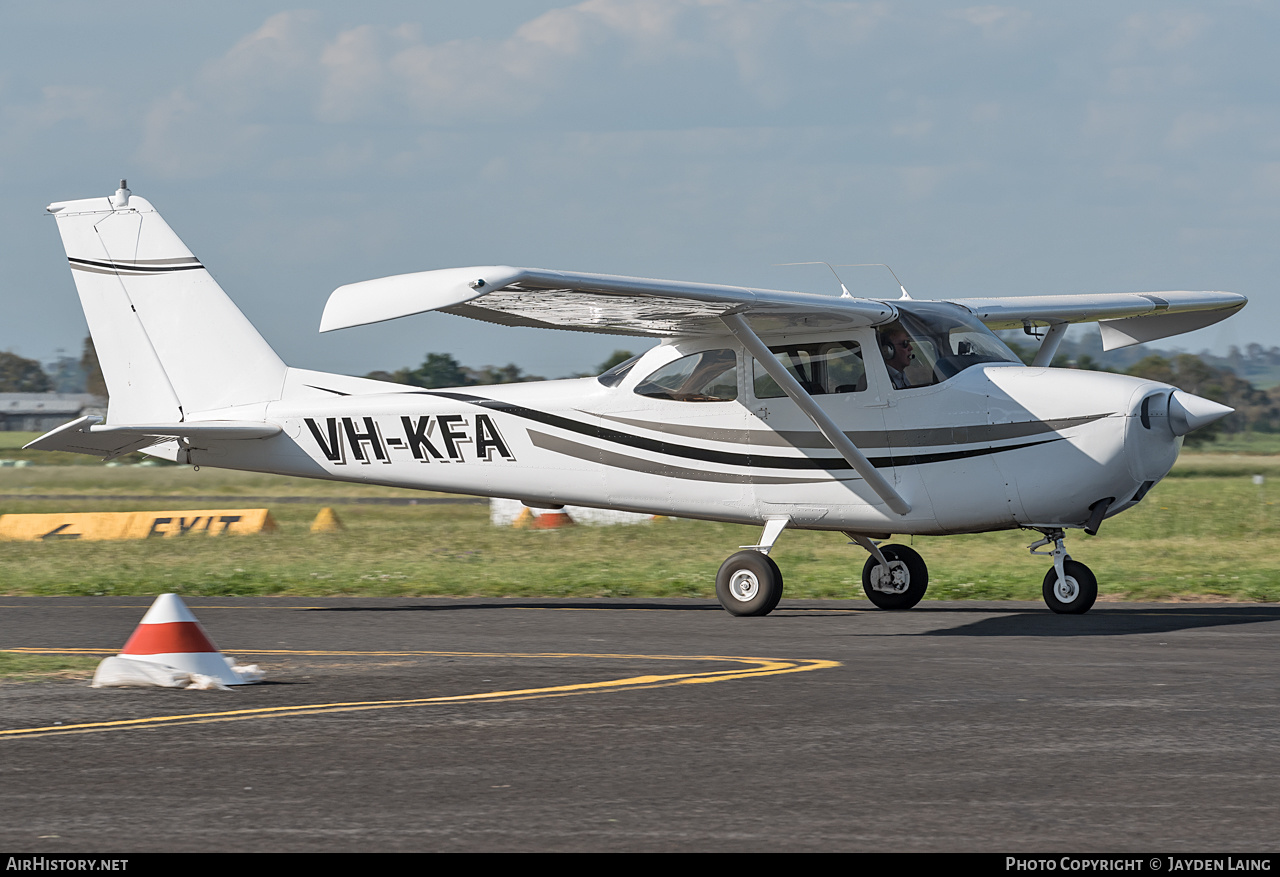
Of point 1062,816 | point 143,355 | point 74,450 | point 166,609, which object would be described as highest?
point 143,355

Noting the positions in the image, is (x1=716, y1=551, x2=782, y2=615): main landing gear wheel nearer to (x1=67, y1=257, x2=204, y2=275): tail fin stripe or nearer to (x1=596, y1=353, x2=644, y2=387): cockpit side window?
(x1=596, y1=353, x2=644, y2=387): cockpit side window

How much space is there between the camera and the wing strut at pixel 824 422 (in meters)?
13.1

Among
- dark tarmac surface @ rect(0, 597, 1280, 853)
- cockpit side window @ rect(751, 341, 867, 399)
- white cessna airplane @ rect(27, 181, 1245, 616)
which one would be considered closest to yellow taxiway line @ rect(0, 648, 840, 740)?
dark tarmac surface @ rect(0, 597, 1280, 853)

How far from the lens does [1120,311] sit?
16328 mm

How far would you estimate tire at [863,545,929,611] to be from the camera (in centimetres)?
A: 1464

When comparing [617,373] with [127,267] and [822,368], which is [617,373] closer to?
[822,368]

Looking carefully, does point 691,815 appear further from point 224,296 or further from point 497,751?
point 224,296

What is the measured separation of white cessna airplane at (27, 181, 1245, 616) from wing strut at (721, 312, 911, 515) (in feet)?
0.07

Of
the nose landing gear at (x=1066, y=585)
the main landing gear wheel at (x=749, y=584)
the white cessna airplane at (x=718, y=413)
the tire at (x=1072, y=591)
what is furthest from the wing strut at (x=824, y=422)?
the tire at (x=1072, y=591)

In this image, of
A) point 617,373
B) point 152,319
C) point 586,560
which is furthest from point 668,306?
point 586,560

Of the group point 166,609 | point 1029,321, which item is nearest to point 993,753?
point 166,609

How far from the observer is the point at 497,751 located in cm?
693

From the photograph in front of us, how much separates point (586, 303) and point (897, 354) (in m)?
2.97

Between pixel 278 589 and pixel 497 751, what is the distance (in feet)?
34.7
